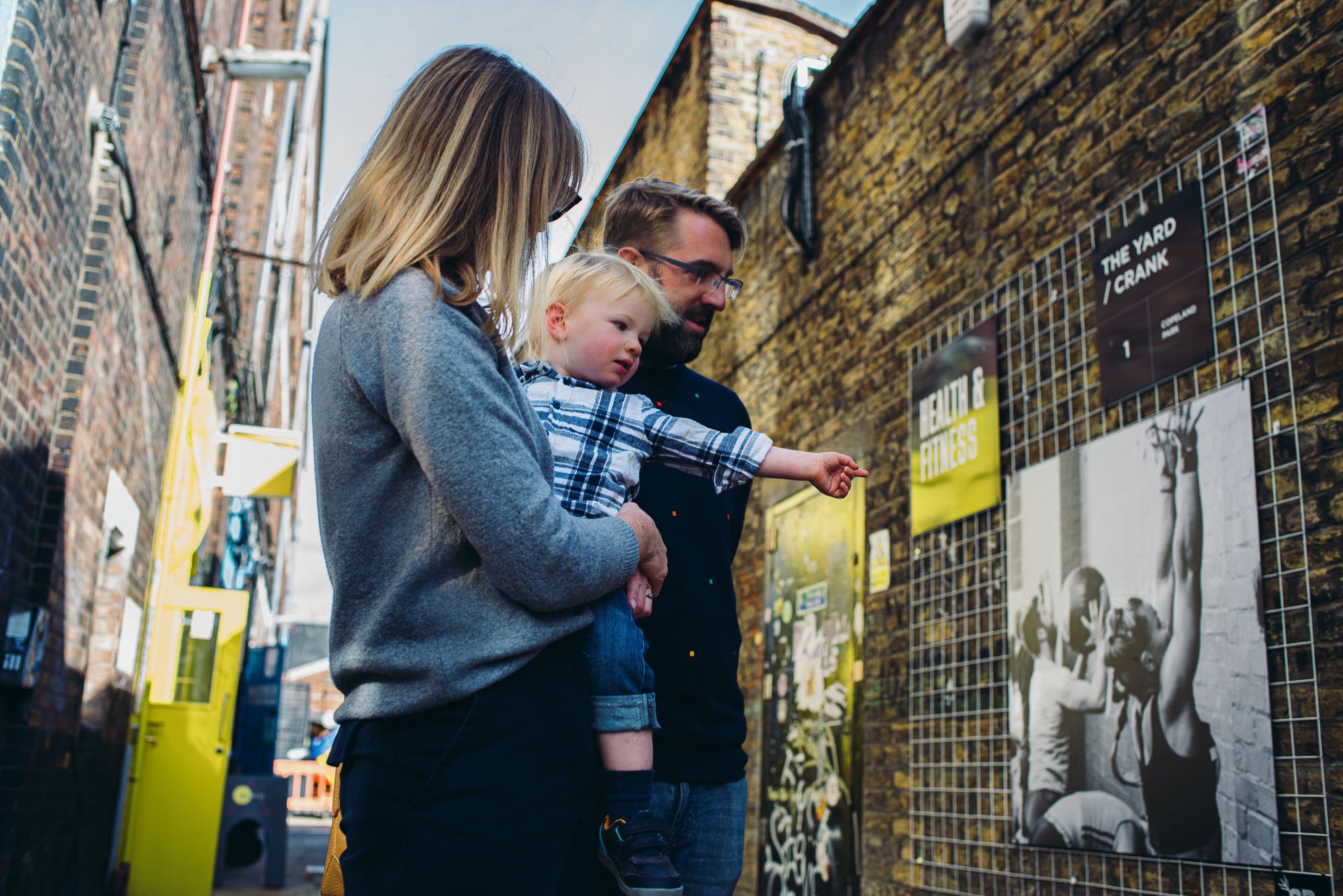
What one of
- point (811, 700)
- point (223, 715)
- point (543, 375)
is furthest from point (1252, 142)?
point (223, 715)

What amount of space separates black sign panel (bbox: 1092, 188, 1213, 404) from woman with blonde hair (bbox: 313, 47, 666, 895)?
3.00m

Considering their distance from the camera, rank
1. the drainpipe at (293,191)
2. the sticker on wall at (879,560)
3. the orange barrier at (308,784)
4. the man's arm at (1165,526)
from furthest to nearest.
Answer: the orange barrier at (308,784), the drainpipe at (293,191), the sticker on wall at (879,560), the man's arm at (1165,526)

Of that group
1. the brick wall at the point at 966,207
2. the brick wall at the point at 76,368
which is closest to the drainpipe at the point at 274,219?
the brick wall at the point at 76,368

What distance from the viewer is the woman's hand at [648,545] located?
160 centimetres

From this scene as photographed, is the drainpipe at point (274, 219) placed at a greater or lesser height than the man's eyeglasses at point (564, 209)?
greater

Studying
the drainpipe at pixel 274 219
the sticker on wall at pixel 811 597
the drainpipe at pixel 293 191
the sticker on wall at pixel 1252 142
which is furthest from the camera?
the drainpipe at pixel 293 191

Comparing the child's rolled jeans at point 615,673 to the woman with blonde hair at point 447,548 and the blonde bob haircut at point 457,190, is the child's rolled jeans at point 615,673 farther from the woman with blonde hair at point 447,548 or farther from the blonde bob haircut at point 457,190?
the blonde bob haircut at point 457,190

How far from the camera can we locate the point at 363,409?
57.4 inches

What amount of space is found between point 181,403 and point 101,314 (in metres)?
3.01

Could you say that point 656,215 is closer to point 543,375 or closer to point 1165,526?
point 543,375

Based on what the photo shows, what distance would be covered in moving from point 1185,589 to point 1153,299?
106 cm

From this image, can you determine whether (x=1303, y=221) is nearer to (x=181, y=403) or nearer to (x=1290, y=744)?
(x=1290, y=744)

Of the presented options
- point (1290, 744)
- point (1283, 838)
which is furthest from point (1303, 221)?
point (1283, 838)

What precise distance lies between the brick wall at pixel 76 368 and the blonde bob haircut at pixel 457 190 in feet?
10.6
